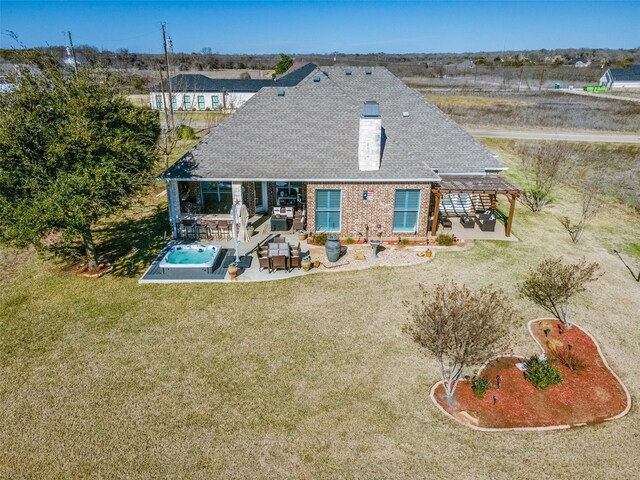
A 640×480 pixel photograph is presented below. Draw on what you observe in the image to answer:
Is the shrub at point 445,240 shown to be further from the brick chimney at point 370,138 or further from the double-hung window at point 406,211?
the brick chimney at point 370,138

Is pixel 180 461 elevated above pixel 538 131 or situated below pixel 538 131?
below

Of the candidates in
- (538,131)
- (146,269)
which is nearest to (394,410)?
(146,269)

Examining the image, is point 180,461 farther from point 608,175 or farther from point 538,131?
point 538,131

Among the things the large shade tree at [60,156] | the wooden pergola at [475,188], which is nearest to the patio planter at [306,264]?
the wooden pergola at [475,188]

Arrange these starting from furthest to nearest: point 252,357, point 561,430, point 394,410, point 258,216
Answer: point 258,216
point 252,357
point 394,410
point 561,430

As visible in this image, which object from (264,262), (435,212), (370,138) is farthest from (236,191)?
(435,212)

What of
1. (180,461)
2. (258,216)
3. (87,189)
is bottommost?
(180,461)

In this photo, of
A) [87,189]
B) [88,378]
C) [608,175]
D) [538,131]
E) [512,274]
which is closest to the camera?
[88,378]
